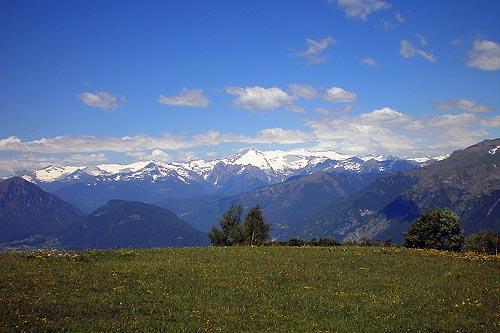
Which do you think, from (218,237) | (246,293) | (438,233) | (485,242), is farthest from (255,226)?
(246,293)

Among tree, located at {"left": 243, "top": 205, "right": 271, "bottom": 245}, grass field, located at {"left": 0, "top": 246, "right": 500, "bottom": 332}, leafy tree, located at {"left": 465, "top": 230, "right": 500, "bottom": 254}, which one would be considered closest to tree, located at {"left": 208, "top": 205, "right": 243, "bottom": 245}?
tree, located at {"left": 243, "top": 205, "right": 271, "bottom": 245}

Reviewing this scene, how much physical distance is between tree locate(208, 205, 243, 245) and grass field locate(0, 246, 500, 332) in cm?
5962

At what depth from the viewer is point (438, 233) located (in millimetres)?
89938

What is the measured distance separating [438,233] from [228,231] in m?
47.5

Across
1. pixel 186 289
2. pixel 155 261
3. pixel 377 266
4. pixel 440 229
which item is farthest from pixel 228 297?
pixel 440 229

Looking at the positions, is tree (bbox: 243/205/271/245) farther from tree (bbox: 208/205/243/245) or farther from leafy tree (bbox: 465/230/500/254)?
leafy tree (bbox: 465/230/500/254)

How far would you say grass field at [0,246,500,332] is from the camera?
22.9 m

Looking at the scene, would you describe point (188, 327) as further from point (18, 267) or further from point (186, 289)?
point (18, 267)

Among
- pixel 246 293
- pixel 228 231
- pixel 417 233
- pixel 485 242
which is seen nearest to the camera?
pixel 246 293

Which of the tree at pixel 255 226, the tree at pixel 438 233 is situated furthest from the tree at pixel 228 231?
the tree at pixel 438 233

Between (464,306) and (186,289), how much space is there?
1802 centimetres

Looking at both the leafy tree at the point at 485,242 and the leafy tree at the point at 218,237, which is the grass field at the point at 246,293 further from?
the leafy tree at the point at 485,242

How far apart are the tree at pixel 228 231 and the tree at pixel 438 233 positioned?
127 ft

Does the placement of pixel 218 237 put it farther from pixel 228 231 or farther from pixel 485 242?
pixel 485 242
